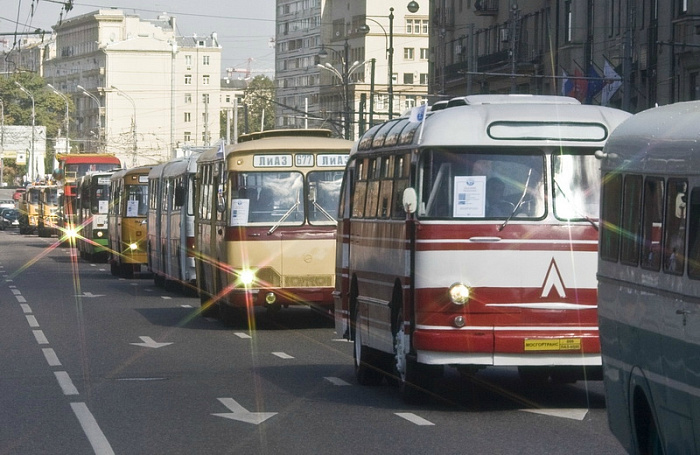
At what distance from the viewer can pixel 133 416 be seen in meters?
12.7

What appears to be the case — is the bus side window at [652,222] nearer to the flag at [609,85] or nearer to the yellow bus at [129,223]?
the yellow bus at [129,223]

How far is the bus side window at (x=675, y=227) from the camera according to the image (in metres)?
8.00

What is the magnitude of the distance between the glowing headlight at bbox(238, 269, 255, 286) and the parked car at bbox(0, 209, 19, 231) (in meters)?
97.3

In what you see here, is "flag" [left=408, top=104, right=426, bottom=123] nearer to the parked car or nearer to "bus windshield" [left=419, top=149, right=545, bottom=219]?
"bus windshield" [left=419, top=149, right=545, bottom=219]

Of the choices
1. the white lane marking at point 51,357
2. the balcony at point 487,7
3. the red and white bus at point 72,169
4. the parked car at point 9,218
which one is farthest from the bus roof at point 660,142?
the parked car at point 9,218

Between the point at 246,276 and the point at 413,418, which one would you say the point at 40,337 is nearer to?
the point at 246,276

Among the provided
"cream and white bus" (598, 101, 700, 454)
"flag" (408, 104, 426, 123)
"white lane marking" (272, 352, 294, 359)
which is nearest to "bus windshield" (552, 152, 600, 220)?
"flag" (408, 104, 426, 123)

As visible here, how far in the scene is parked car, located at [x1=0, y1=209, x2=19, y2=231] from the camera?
11794cm

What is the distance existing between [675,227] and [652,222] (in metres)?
0.46

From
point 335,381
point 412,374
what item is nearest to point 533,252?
point 412,374

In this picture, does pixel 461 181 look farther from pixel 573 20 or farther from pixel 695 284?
pixel 573 20

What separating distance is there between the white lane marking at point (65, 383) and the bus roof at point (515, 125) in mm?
3664

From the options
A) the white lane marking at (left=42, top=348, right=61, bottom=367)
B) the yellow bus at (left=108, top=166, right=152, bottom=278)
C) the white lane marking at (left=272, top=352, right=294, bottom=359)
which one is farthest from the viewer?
the yellow bus at (left=108, top=166, right=152, bottom=278)

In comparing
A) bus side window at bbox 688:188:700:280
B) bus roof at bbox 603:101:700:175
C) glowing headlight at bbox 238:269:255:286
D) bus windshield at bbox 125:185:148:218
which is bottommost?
glowing headlight at bbox 238:269:255:286
